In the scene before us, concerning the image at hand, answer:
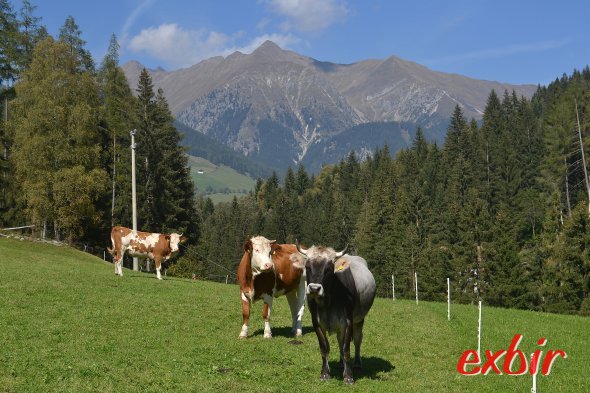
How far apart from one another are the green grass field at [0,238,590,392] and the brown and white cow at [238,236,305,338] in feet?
2.83

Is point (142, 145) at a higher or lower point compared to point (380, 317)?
higher

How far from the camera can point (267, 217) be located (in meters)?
156

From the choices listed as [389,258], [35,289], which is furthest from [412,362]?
[389,258]

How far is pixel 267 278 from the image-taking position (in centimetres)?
1688

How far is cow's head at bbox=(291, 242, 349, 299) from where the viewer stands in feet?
38.0

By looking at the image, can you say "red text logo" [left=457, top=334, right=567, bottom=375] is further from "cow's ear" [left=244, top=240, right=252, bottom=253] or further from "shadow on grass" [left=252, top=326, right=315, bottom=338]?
"cow's ear" [left=244, top=240, right=252, bottom=253]

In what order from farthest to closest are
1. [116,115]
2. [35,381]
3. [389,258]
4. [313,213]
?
1. [313,213]
2. [389,258]
3. [116,115]
4. [35,381]

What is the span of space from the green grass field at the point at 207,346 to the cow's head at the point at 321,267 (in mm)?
2084

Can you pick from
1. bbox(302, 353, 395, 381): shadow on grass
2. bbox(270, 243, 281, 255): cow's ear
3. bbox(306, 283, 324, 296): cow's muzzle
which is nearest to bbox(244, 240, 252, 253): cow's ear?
bbox(270, 243, 281, 255): cow's ear

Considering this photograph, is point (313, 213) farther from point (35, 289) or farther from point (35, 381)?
point (35, 381)

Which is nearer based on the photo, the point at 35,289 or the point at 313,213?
the point at 35,289

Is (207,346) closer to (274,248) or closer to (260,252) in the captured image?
(260,252)

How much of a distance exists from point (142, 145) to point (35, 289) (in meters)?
42.1

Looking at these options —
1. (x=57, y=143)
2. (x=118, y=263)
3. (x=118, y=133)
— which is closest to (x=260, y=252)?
(x=118, y=263)
